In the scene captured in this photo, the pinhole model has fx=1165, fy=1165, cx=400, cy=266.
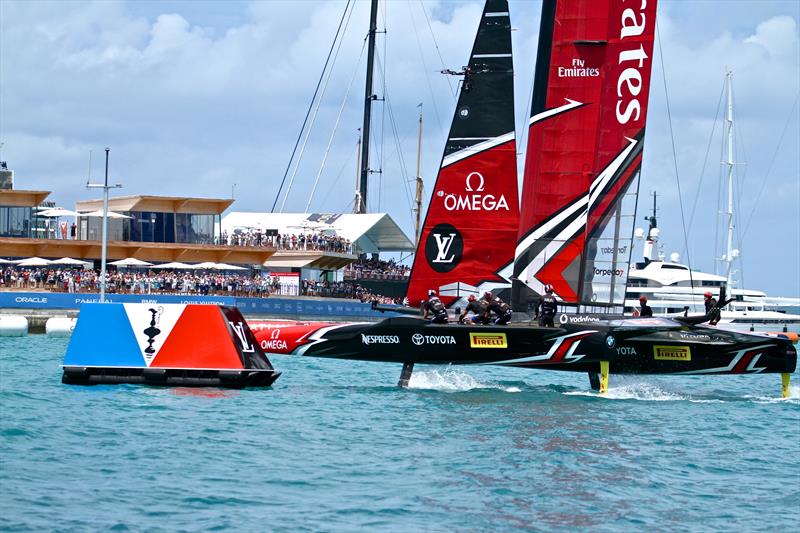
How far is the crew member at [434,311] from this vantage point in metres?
21.8

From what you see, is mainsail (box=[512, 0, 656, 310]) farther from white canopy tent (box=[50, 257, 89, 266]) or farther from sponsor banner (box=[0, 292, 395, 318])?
white canopy tent (box=[50, 257, 89, 266])

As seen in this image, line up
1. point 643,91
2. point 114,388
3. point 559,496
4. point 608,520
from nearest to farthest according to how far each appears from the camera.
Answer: point 608,520 → point 559,496 → point 114,388 → point 643,91

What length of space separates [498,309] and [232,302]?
1038 inches

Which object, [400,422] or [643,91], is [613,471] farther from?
[643,91]

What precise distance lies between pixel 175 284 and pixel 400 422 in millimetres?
33990

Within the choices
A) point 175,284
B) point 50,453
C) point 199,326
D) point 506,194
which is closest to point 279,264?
point 175,284

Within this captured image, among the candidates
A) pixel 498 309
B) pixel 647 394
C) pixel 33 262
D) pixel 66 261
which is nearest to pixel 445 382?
pixel 498 309

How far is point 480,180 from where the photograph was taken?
2355 centimetres

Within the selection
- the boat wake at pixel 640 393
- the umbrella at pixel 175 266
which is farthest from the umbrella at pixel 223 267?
the boat wake at pixel 640 393

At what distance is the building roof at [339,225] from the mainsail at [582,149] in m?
40.0

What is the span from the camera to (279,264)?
5991 centimetres

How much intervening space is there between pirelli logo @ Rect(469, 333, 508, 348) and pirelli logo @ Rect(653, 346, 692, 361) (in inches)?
117

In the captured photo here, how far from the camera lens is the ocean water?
1081cm

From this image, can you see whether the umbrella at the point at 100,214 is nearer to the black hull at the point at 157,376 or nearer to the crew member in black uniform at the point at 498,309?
the crew member in black uniform at the point at 498,309
